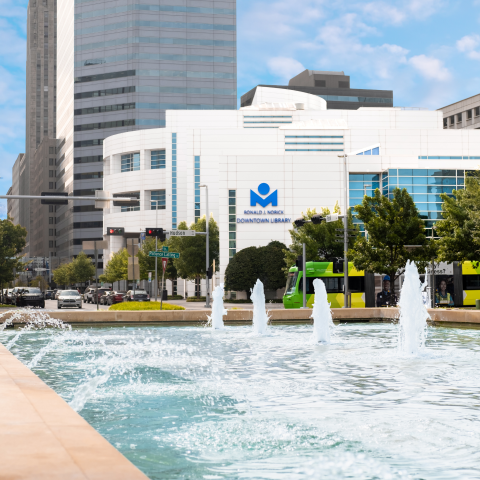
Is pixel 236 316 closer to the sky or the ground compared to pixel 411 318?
closer to the ground

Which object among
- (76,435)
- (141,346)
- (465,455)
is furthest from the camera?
(141,346)

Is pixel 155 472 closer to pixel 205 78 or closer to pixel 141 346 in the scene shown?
pixel 141 346

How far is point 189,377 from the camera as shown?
12.5 m

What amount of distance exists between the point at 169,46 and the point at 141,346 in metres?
115

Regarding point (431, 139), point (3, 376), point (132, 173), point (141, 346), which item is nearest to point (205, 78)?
point (132, 173)

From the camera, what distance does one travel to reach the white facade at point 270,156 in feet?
238

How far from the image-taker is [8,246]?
187 ft

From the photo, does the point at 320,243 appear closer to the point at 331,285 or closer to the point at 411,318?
the point at 331,285

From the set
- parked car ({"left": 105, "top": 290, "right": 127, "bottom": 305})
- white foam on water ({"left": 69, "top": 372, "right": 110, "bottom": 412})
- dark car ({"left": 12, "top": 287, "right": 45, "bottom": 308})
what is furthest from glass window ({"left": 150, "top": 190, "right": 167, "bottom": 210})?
white foam on water ({"left": 69, "top": 372, "right": 110, "bottom": 412})

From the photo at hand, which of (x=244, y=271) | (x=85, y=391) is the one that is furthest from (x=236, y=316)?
(x=244, y=271)

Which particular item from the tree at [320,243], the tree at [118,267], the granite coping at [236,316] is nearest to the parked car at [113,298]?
the tree at [320,243]

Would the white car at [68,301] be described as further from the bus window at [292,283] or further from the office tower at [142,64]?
the office tower at [142,64]

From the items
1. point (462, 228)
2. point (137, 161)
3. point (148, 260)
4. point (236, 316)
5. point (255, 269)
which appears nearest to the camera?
point (236, 316)

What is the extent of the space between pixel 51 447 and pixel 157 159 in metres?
101
